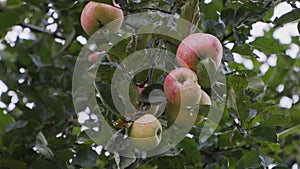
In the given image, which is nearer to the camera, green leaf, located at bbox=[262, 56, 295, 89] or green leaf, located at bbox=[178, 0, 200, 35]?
green leaf, located at bbox=[178, 0, 200, 35]

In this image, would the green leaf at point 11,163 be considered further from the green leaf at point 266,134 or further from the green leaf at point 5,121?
the green leaf at point 266,134

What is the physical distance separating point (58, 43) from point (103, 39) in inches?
25.4

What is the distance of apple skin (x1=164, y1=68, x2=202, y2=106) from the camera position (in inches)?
32.6

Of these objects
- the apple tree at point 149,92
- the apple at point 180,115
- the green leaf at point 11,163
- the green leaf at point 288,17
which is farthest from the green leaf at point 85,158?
A: the green leaf at point 288,17

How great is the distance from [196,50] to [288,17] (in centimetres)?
28

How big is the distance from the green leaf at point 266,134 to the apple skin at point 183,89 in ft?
0.85

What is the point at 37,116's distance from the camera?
1.38m

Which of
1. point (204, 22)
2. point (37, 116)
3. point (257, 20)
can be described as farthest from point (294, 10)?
point (37, 116)

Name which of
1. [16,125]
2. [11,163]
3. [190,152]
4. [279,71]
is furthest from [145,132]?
[279,71]

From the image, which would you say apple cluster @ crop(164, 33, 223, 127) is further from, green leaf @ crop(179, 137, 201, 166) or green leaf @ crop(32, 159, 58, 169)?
green leaf @ crop(32, 159, 58, 169)

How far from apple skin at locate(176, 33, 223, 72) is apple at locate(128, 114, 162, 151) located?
0.11 m

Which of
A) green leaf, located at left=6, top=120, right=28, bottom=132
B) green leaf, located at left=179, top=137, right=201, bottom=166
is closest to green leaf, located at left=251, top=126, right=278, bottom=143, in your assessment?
green leaf, located at left=179, top=137, right=201, bottom=166

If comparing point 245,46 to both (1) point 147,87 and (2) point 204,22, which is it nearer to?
(2) point 204,22

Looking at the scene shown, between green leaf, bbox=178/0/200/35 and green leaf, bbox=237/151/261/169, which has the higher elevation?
green leaf, bbox=178/0/200/35
